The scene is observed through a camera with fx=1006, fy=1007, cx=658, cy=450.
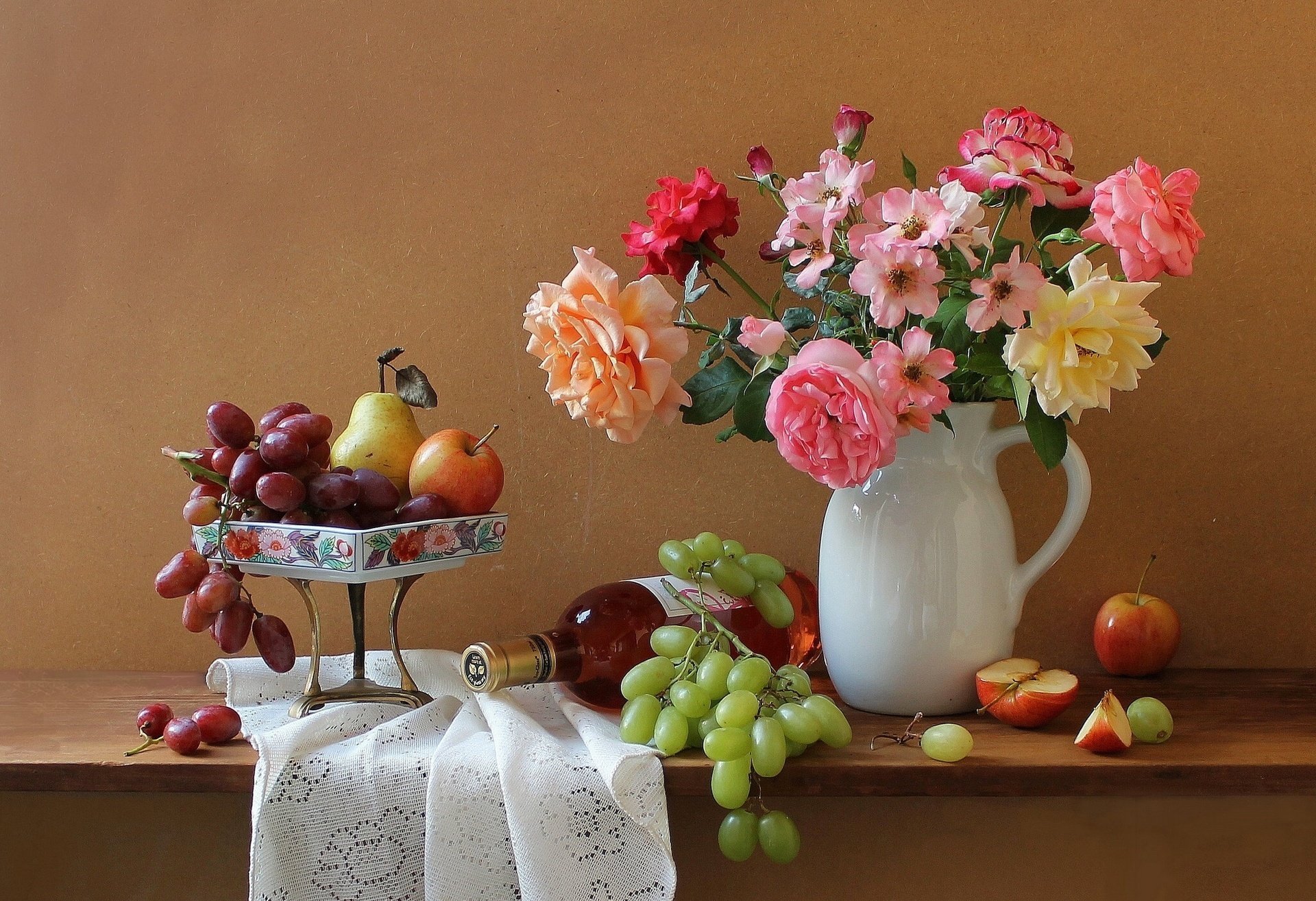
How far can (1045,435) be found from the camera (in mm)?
775

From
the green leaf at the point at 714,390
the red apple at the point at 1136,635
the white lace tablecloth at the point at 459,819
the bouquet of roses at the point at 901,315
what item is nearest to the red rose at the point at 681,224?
the bouquet of roses at the point at 901,315

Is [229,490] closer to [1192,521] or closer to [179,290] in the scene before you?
[179,290]

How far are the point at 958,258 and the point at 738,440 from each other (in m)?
0.35

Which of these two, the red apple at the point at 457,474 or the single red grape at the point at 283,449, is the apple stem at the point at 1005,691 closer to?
the red apple at the point at 457,474

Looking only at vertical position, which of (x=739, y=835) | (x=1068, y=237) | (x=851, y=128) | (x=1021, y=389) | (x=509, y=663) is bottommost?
(x=739, y=835)

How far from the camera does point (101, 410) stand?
1.13m

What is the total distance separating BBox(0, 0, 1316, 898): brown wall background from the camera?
1.04 m

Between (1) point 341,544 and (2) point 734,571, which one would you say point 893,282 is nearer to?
(2) point 734,571

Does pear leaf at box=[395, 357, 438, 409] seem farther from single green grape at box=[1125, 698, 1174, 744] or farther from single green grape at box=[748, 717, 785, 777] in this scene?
single green grape at box=[1125, 698, 1174, 744]

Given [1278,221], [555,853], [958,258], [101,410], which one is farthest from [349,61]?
[1278,221]

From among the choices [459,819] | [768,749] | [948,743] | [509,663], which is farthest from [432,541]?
[948,743]

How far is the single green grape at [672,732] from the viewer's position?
743mm

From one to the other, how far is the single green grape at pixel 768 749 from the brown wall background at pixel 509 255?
1.24 feet

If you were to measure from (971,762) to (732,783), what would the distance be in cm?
18
